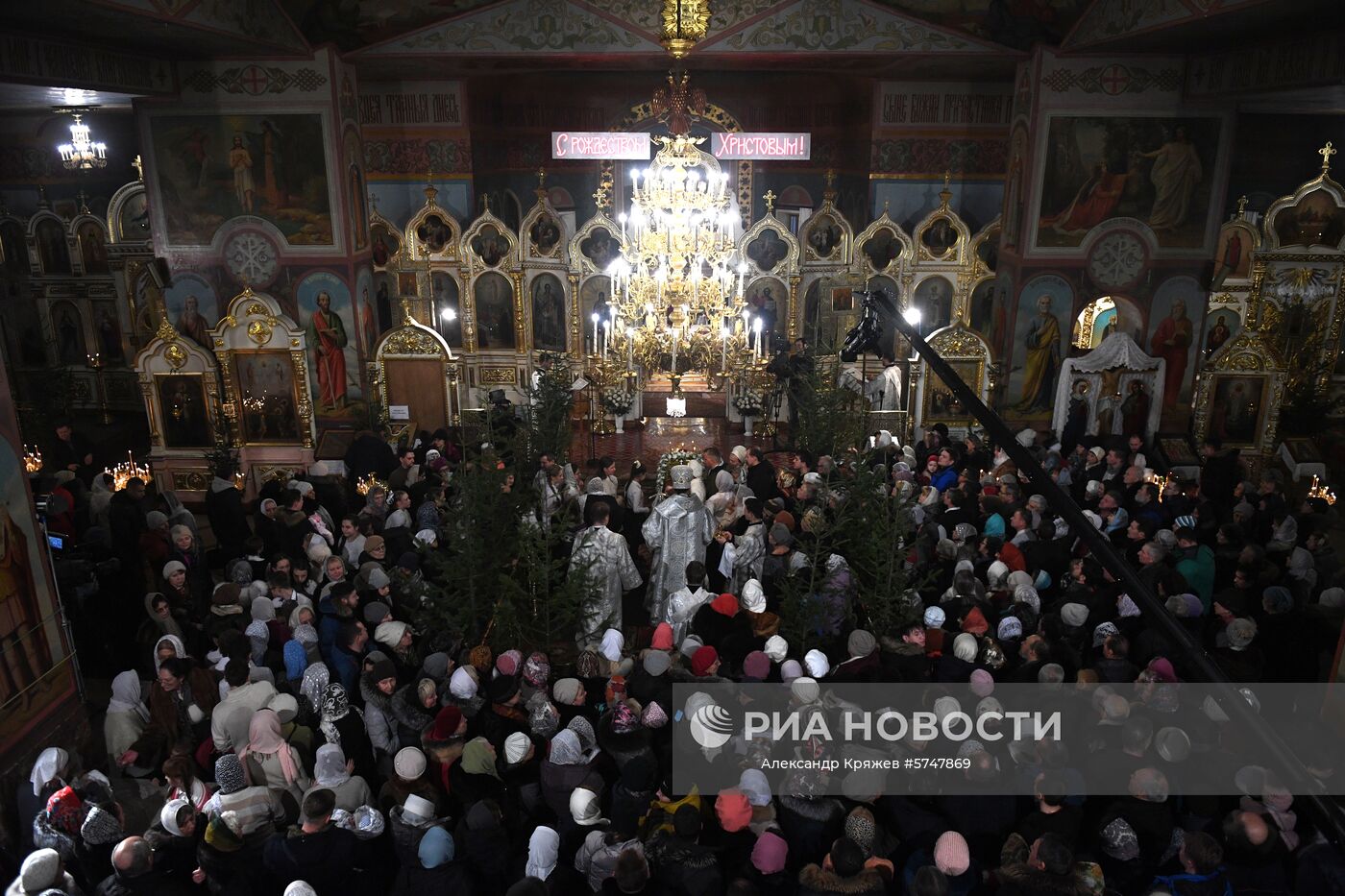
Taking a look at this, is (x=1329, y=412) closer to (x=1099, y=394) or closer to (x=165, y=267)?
(x=1099, y=394)

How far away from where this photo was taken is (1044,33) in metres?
13.9

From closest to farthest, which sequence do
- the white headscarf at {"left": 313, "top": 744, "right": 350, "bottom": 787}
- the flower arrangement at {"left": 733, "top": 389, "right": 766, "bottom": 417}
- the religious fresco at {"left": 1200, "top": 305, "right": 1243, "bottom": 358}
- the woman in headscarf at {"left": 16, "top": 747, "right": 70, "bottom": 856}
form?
the white headscarf at {"left": 313, "top": 744, "right": 350, "bottom": 787}
the woman in headscarf at {"left": 16, "top": 747, "right": 70, "bottom": 856}
the religious fresco at {"left": 1200, "top": 305, "right": 1243, "bottom": 358}
the flower arrangement at {"left": 733, "top": 389, "right": 766, "bottom": 417}

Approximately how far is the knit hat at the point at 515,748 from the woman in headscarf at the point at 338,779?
912mm

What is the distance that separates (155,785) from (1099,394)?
12.7 meters

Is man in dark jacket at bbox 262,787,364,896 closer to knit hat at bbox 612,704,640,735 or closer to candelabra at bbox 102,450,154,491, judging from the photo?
knit hat at bbox 612,704,640,735

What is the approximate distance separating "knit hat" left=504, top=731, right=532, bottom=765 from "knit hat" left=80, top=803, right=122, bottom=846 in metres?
2.28

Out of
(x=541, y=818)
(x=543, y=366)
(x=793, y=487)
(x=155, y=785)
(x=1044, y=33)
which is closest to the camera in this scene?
(x=541, y=818)

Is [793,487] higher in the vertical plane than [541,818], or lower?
higher

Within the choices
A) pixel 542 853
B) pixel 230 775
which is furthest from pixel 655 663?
pixel 230 775

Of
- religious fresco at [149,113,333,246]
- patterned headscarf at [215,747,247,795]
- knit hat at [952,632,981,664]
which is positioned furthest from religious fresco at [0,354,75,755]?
religious fresco at [149,113,333,246]

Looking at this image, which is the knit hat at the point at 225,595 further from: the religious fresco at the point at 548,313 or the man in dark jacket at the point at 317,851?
the religious fresco at the point at 548,313

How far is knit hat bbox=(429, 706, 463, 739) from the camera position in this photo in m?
6.10

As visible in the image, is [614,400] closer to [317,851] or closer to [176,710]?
[176,710]

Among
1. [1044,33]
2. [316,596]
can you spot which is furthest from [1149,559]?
[1044,33]
